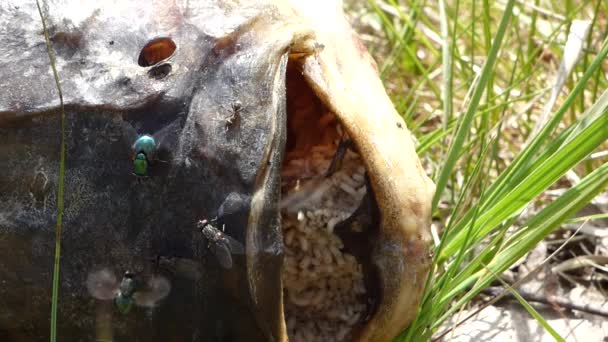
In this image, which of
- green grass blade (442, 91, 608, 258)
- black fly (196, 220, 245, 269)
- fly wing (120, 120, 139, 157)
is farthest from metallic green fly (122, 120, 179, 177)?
green grass blade (442, 91, 608, 258)

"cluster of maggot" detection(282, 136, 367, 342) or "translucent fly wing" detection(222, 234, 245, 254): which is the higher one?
"translucent fly wing" detection(222, 234, 245, 254)

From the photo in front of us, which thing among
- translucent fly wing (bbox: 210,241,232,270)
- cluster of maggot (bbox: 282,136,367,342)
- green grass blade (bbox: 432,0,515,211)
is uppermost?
green grass blade (bbox: 432,0,515,211)

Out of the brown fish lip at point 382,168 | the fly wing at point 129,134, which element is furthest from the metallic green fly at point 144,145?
the brown fish lip at point 382,168

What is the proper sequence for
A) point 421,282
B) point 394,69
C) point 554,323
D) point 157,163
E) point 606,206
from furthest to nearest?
1. point 394,69
2. point 606,206
3. point 554,323
4. point 421,282
5. point 157,163

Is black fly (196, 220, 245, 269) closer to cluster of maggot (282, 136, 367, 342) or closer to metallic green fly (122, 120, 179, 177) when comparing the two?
metallic green fly (122, 120, 179, 177)

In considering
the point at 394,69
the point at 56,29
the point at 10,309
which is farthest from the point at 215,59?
the point at 394,69

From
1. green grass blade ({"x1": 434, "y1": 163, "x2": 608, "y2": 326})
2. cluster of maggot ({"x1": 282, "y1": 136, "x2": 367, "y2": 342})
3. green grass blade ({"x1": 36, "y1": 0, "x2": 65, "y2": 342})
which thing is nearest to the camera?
green grass blade ({"x1": 36, "y1": 0, "x2": 65, "y2": 342})

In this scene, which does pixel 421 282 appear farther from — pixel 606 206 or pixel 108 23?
pixel 606 206
